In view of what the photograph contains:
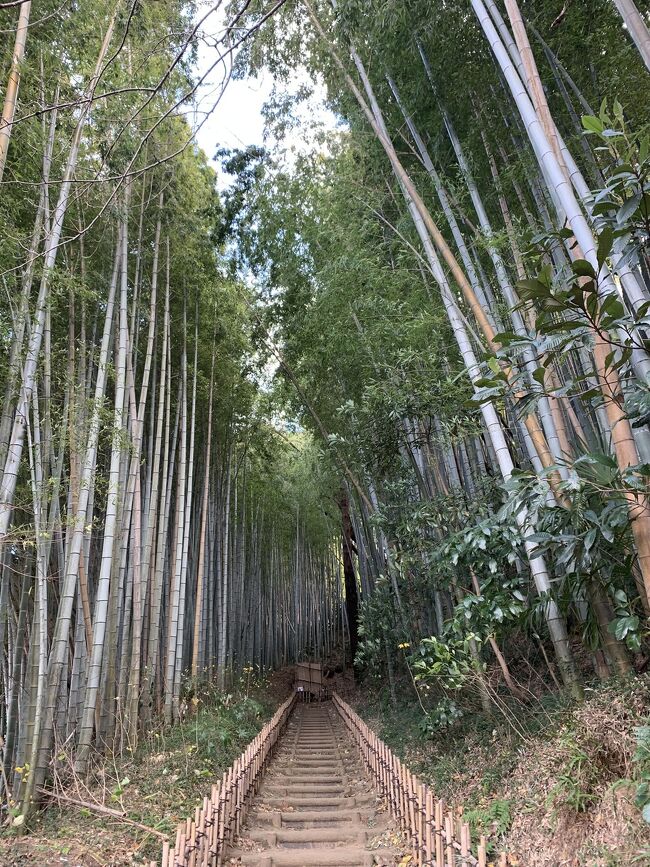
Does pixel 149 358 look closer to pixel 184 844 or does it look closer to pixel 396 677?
pixel 184 844

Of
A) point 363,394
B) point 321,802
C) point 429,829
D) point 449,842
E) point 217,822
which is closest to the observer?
point 449,842

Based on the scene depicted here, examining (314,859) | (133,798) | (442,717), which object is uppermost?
(442,717)

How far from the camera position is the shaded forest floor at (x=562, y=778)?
1835 millimetres

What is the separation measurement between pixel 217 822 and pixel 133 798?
3.33 ft

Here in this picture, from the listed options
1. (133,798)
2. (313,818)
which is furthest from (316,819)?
(133,798)

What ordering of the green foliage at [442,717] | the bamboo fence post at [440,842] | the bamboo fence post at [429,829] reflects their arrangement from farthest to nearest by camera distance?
the green foliage at [442,717] → the bamboo fence post at [429,829] → the bamboo fence post at [440,842]

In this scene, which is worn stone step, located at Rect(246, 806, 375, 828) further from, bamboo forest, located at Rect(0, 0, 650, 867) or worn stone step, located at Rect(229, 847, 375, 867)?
worn stone step, located at Rect(229, 847, 375, 867)

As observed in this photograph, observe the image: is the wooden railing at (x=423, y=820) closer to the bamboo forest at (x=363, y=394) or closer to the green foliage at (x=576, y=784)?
the bamboo forest at (x=363, y=394)

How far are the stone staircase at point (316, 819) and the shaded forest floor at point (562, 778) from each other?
480 mm

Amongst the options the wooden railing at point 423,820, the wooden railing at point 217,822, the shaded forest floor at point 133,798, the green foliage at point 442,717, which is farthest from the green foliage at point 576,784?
the shaded forest floor at point 133,798

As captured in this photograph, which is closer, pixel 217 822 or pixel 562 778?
pixel 562 778

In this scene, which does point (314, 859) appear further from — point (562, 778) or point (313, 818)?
point (562, 778)

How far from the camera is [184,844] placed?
7.07 ft

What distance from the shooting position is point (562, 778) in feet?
7.06
